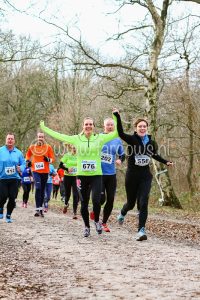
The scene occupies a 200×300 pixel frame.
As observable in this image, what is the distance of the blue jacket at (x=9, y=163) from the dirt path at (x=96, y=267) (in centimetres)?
200

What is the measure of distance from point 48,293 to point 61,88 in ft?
139

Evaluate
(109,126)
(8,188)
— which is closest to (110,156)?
(109,126)

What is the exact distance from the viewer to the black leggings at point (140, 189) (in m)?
9.20

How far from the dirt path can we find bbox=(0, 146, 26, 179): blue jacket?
2.00m

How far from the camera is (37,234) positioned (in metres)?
10.1

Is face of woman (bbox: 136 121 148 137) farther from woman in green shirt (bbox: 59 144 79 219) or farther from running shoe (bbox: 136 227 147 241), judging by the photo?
woman in green shirt (bbox: 59 144 79 219)

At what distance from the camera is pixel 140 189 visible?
9375mm

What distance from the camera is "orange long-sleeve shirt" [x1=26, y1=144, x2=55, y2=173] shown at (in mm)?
13852

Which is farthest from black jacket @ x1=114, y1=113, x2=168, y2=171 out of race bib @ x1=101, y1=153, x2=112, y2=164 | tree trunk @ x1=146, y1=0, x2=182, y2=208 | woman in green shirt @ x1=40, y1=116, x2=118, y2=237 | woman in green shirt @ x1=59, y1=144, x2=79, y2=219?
tree trunk @ x1=146, y1=0, x2=182, y2=208

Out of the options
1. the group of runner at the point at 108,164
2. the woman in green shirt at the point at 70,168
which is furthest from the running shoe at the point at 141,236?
the woman in green shirt at the point at 70,168

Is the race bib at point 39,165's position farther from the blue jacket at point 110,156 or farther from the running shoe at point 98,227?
the running shoe at point 98,227

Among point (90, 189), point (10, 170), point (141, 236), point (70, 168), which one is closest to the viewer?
point (141, 236)

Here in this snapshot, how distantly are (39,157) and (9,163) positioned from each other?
1.94 metres

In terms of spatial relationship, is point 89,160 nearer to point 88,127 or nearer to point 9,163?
point 88,127
